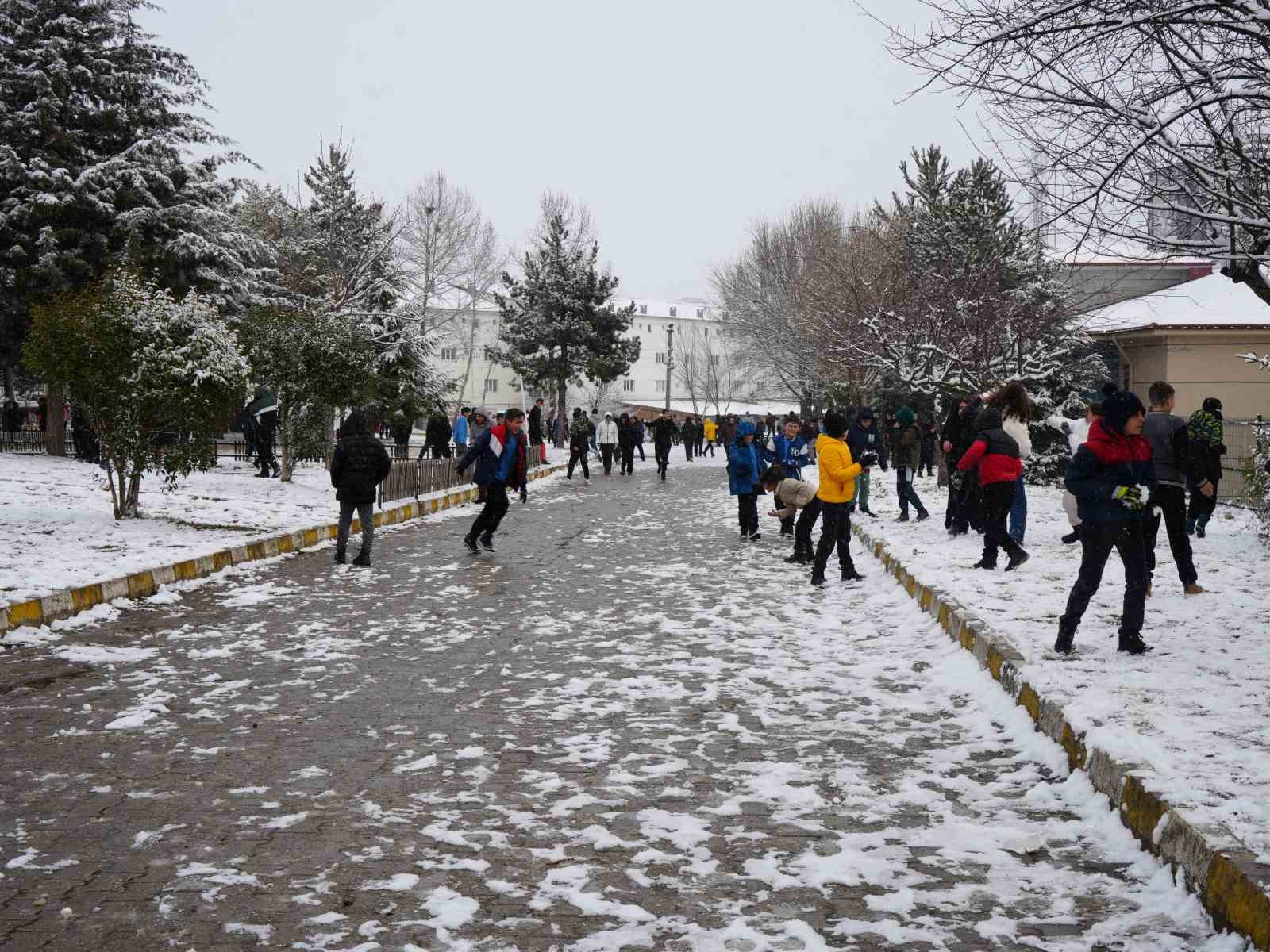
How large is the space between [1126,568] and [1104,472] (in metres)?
0.64

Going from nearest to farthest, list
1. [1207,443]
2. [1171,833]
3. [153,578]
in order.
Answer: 1. [1171,833]
2. [153,578]
3. [1207,443]

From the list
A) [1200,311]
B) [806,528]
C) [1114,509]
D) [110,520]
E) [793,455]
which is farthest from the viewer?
[1200,311]

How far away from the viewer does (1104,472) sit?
7.67 metres

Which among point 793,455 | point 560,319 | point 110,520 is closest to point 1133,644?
point 793,455

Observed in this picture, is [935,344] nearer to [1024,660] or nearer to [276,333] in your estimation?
[276,333]

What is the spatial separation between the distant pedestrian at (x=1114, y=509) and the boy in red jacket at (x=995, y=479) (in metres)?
4.17

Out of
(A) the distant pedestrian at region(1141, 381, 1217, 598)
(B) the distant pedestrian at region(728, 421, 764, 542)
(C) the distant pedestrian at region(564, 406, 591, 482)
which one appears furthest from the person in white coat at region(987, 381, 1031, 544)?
(C) the distant pedestrian at region(564, 406, 591, 482)

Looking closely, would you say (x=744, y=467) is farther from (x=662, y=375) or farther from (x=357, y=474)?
(x=662, y=375)

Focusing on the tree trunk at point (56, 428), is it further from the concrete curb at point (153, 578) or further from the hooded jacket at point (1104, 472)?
the hooded jacket at point (1104, 472)

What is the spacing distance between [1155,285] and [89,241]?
32.8 metres

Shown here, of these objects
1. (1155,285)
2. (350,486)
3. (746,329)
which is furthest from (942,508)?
(746,329)

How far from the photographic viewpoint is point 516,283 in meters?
59.0

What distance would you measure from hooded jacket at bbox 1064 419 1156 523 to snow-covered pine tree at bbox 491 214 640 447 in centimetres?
4908

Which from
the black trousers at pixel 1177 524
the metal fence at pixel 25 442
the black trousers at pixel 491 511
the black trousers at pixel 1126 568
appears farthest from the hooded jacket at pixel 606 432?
the black trousers at pixel 1126 568
